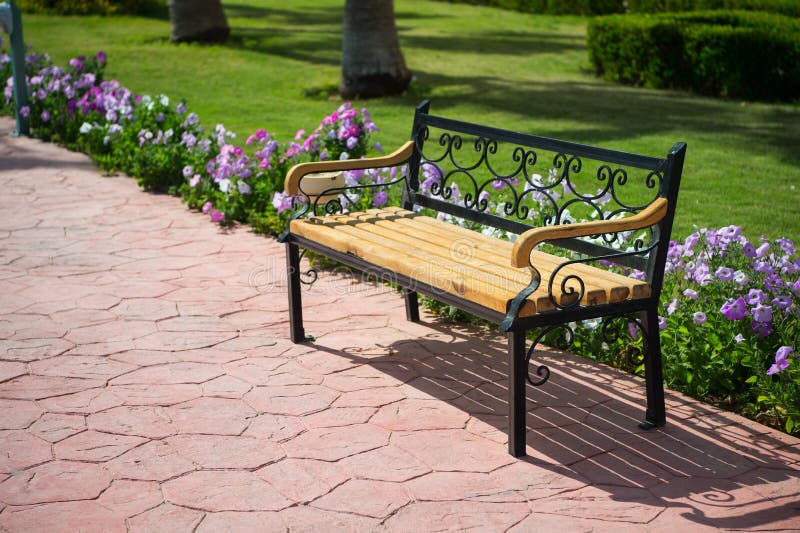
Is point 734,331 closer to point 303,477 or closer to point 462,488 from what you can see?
point 462,488

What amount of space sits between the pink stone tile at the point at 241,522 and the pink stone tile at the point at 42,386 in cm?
140

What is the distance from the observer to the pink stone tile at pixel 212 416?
4191mm

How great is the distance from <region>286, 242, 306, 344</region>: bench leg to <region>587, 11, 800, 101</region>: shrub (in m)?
9.39

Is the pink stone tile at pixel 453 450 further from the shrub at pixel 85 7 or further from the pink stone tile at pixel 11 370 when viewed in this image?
the shrub at pixel 85 7

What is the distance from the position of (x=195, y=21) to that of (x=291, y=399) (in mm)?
14504

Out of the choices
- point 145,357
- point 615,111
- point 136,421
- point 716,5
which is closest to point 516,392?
point 136,421

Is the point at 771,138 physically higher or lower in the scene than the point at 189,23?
lower

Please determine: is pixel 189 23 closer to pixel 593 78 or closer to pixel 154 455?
pixel 593 78

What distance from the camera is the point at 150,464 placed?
387 cm

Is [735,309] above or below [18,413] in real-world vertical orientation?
above

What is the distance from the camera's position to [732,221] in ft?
24.3

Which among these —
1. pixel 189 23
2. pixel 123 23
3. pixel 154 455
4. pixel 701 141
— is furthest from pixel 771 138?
pixel 123 23

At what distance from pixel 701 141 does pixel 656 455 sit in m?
7.02

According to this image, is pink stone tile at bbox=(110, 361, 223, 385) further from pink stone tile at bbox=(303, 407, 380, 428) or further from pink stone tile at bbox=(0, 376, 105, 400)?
pink stone tile at bbox=(303, 407, 380, 428)
